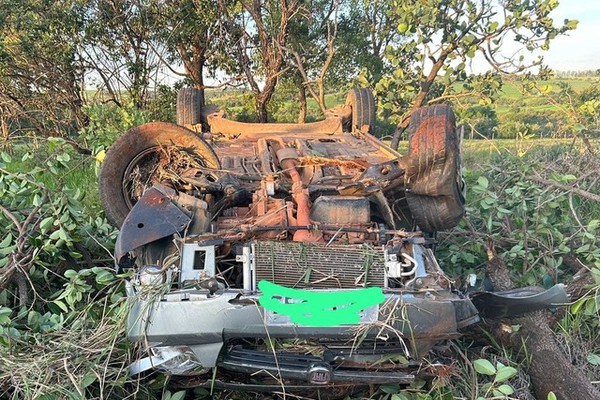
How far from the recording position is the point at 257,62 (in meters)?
11.8

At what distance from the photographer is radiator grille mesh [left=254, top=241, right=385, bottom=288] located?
294cm

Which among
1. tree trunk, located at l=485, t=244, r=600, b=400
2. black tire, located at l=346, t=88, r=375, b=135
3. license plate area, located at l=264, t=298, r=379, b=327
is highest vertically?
black tire, located at l=346, t=88, r=375, b=135

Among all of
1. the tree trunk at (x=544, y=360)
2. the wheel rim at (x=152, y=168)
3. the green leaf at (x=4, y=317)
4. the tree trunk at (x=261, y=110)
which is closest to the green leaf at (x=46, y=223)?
the wheel rim at (x=152, y=168)

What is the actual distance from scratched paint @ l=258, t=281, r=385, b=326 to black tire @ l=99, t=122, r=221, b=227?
1543 millimetres

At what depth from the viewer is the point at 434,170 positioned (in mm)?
3467

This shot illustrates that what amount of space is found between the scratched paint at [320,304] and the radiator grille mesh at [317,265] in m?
0.25

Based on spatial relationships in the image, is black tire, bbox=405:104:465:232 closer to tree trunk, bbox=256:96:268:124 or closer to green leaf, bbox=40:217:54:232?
green leaf, bbox=40:217:54:232

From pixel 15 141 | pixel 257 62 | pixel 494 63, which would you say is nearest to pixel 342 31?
pixel 257 62

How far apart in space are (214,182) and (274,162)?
80 cm

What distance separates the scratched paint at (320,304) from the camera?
2602 millimetres

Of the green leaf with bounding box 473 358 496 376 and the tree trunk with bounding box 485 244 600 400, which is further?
the tree trunk with bounding box 485 244 600 400

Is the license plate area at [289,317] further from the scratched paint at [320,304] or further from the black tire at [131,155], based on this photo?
the black tire at [131,155]

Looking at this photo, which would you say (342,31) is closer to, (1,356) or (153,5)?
(153,5)

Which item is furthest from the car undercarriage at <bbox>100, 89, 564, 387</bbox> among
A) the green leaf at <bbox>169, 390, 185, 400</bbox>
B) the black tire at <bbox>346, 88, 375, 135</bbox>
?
the black tire at <bbox>346, 88, 375, 135</bbox>
